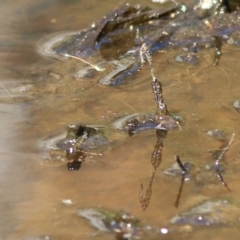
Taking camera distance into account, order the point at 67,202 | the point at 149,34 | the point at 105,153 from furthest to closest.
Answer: the point at 149,34, the point at 105,153, the point at 67,202

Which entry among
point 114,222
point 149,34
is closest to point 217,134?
point 114,222

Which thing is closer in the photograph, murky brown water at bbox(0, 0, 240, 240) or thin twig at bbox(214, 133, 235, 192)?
murky brown water at bbox(0, 0, 240, 240)


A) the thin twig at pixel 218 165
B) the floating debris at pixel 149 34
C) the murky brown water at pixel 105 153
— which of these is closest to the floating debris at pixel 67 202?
the murky brown water at pixel 105 153

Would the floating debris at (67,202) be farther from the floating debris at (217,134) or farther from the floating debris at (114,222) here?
the floating debris at (217,134)

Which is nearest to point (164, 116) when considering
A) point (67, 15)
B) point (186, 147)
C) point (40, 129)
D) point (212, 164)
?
point (186, 147)

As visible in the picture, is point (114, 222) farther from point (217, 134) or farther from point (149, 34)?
point (149, 34)

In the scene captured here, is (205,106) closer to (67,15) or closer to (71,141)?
(71,141)

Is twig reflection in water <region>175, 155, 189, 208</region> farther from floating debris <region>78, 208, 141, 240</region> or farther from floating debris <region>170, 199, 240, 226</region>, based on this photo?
floating debris <region>78, 208, 141, 240</region>

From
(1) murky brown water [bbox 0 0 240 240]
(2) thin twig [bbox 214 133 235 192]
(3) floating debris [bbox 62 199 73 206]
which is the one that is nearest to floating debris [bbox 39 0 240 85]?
(1) murky brown water [bbox 0 0 240 240]
